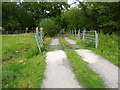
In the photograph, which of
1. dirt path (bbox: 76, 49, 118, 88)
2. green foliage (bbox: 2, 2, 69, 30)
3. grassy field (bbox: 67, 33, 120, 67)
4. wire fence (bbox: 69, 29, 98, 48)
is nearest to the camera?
dirt path (bbox: 76, 49, 118, 88)

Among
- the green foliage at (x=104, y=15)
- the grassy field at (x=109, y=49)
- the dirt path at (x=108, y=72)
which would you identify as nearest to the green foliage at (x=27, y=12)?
the green foliage at (x=104, y=15)

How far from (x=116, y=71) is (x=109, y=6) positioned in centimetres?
851

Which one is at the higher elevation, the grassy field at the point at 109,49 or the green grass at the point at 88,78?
the grassy field at the point at 109,49

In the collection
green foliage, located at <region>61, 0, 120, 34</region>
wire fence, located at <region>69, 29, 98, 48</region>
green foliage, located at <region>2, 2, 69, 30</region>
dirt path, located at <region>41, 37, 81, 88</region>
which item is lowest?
dirt path, located at <region>41, 37, 81, 88</region>

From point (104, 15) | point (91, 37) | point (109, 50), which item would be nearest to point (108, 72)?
point (109, 50)

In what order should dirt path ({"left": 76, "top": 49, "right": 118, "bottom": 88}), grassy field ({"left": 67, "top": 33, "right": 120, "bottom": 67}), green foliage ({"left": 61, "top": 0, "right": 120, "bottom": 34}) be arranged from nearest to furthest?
dirt path ({"left": 76, "top": 49, "right": 118, "bottom": 88}) < grassy field ({"left": 67, "top": 33, "right": 120, "bottom": 67}) < green foliage ({"left": 61, "top": 0, "right": 120, "bottom": 34})

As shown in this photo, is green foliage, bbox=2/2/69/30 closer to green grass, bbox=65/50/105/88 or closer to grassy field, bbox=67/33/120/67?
grassy field, bbox=67/33/120/67

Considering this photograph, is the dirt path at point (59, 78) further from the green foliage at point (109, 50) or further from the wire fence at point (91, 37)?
the wire fence at point (91, 37)

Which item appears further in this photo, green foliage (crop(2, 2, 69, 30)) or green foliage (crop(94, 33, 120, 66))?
green foliage (crop(2, 2, 69, 30))

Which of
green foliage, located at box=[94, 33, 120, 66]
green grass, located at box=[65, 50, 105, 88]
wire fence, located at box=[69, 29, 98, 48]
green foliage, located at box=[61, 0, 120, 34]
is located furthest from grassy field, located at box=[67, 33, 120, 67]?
green foliage, located at box=[61, 0, 120, 34]

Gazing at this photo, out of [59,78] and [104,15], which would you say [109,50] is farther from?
[104,15]

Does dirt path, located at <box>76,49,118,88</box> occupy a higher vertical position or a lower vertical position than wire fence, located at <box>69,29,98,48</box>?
lower

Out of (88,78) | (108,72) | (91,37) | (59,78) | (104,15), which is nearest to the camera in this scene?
(88,78)

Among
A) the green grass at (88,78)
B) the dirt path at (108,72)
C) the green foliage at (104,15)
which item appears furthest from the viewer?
the green foliage at (104,15)
